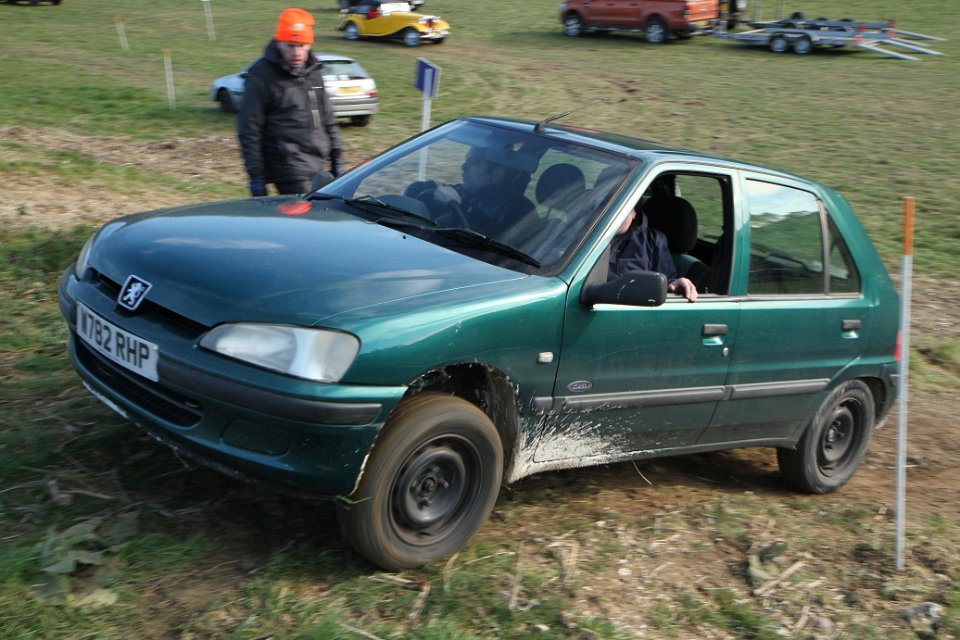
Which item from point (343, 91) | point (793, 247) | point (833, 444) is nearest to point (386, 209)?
point (793, 247)

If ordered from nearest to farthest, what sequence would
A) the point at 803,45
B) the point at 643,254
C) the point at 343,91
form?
the point at 643,254
the point at 343,91
the point at 803,45

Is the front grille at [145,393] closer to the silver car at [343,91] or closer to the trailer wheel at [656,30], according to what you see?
the silver car at [343,91]

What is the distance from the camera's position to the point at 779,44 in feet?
105

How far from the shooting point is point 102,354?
4.13 metres

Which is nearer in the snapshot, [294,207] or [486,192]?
[486,192]

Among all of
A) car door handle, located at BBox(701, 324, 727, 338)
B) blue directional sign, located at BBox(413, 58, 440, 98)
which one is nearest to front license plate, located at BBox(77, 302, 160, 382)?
car door handle, located at BBox(701, 324, 727, 338)

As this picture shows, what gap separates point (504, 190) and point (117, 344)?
5.76ft

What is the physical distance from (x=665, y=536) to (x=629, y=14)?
101ft

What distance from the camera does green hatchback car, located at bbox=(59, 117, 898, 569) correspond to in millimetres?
3668

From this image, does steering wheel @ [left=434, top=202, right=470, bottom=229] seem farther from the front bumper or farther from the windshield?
the front bumper

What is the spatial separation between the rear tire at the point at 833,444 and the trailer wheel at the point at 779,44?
28249 millimetres

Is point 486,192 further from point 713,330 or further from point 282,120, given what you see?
point 282,120

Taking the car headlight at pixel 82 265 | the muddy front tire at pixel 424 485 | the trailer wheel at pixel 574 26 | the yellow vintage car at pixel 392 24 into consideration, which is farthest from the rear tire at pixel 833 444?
the trailer wheel at pixel 574 26

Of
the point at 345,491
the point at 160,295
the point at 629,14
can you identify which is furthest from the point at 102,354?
the point at 629,14
